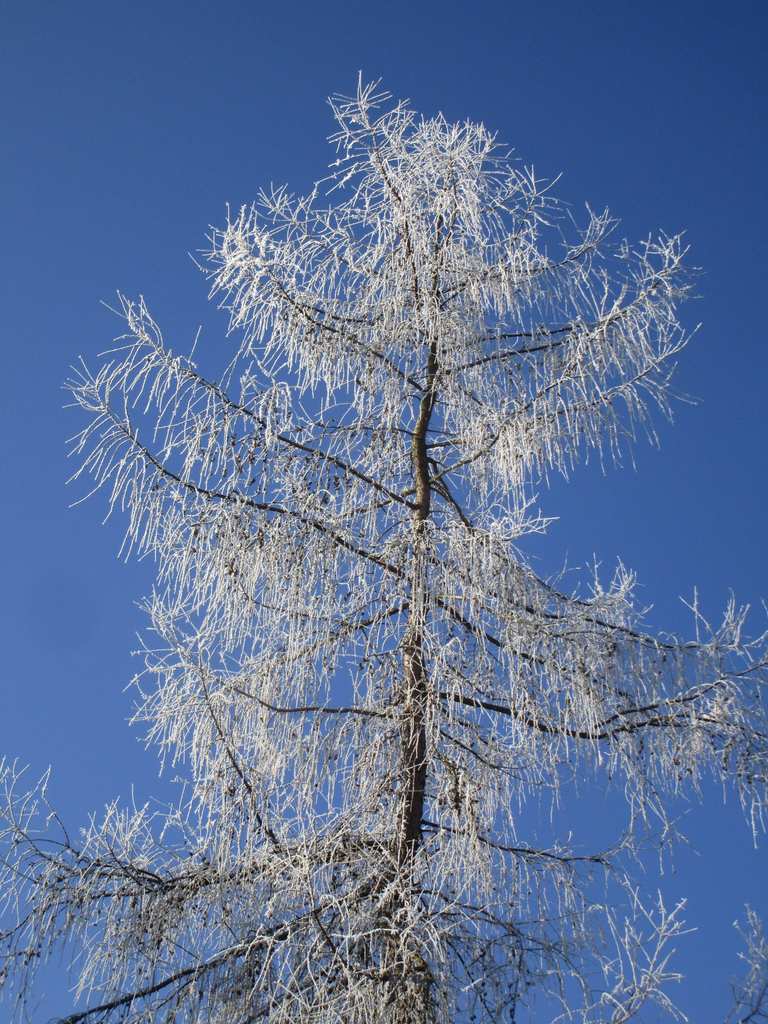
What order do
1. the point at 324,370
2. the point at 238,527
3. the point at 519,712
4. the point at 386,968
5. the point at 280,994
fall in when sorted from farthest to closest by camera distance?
1. the point at 324,370
2. the point at 238,527
3. the point at 519,712
4. the point at 280,994
5. the point at 386,968

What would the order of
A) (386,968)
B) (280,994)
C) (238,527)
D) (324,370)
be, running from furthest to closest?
(324,370) → (238,527) → (280,994) → (386,968)

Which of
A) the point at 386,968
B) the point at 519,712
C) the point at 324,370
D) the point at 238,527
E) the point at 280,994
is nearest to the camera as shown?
the point at 386,968

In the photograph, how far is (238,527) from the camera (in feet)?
15.5

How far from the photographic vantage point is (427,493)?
516 cm

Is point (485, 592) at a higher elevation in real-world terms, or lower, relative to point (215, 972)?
higher

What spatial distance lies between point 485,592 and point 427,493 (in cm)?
78

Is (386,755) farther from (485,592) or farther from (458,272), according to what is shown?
(458,272)

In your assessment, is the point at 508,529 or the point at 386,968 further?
the point at 508,529

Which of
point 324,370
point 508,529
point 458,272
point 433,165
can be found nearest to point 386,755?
point 508,529

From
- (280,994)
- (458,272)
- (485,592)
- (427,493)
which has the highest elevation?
(458,272)

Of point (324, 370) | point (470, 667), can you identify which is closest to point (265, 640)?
point (470, 667)

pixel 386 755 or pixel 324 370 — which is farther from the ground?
pixel 324 370

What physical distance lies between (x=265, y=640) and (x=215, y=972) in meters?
1.28

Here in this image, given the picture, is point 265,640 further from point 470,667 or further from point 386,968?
point 386,968
